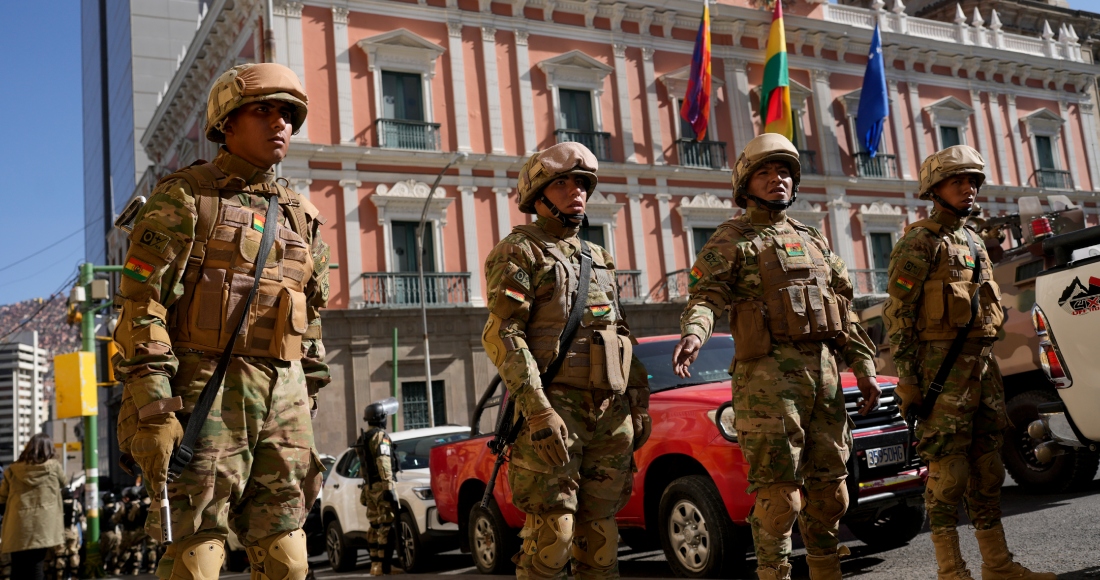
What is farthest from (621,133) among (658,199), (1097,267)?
(1097,267)

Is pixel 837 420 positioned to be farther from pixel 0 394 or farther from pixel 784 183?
pixel 0 394

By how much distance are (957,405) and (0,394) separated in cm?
17206

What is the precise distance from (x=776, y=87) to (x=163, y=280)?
88.8 ft

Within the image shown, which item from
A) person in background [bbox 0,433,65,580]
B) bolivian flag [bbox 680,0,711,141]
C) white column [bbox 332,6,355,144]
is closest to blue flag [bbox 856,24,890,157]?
bolivian flag [bbox 680,0,711,141]

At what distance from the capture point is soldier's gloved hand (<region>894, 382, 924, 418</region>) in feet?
17.5

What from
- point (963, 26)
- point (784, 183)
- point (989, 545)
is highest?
point (963, 26)

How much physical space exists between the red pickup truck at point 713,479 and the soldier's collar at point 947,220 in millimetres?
1310

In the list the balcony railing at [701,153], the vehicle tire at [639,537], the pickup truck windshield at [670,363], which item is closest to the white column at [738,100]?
the balcony railing at [701,153]

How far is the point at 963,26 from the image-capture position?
35.3 metres

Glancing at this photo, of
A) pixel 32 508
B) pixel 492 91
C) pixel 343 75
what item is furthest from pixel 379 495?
pixel 492 91

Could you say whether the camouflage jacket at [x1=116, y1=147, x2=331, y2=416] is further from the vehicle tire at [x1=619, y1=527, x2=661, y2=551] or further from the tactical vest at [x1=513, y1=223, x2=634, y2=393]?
the vehicle tire at [x1=619, y1=527, x2=661, y2=551]

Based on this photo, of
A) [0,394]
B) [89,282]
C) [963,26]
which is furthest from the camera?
[0,394]

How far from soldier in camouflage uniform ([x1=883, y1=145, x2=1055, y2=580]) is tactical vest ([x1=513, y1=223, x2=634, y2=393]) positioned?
1.81 m

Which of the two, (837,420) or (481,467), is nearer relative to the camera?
(837,420)
